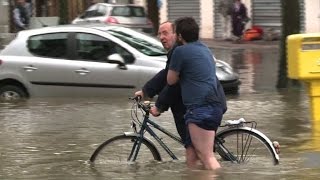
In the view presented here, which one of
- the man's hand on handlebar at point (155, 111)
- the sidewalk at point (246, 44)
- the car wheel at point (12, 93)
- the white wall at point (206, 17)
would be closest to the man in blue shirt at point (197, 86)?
the man's hand on handlebar at point (155, 111)

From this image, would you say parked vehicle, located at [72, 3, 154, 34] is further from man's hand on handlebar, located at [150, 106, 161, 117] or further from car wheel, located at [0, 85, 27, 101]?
man's hand on handlebar, located at [150, 106, 161, 117]

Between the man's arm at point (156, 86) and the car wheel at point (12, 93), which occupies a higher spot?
the man's arm at point (156, 86)

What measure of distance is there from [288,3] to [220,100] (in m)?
8.39

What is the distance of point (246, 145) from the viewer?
757 cm

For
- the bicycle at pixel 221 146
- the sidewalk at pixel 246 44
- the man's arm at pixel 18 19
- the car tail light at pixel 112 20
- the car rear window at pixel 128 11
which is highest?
the bicycle at pixel 221 146

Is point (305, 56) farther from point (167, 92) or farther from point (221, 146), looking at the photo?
point (167, 92)

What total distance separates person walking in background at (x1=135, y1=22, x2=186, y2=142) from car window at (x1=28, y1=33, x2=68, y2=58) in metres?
6.02

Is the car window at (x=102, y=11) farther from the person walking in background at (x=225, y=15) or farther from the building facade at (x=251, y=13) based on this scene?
the building facade at (x=251, y=13)

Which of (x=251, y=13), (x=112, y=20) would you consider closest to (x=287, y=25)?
(x=112, y=20)

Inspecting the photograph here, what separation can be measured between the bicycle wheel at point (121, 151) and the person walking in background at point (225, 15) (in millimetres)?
22603

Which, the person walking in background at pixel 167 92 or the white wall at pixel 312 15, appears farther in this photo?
the white wall at pixel 312 15

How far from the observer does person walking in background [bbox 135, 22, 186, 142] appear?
7.47 m

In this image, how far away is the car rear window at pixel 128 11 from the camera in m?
29.2

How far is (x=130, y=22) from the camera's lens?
28766mm
